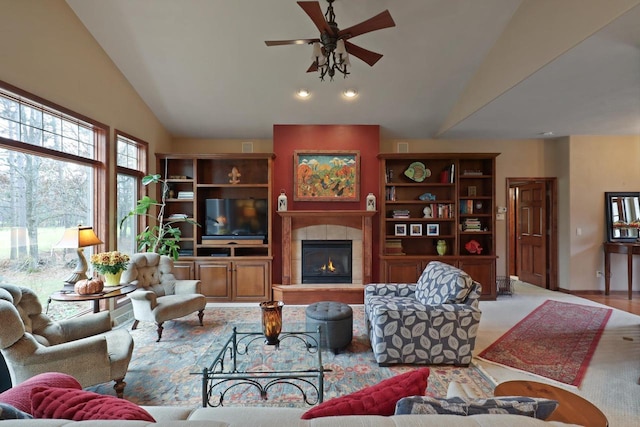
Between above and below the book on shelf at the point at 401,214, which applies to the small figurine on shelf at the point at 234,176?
above

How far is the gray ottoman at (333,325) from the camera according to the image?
9.91 feet

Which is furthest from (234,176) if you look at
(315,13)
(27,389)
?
(27,389)

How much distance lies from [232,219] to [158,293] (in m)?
1.62

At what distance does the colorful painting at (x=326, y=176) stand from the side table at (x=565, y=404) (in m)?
3.75

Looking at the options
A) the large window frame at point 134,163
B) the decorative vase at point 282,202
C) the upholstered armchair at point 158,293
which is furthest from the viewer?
the decorative vase at point 282,202

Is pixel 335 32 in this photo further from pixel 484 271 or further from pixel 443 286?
pixel 484 271

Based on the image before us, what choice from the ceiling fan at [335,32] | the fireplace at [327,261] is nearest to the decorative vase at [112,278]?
the fireplace at [327,261]

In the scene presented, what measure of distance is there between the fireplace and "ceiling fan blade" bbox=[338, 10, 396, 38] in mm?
3263

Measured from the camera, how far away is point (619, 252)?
5062mm

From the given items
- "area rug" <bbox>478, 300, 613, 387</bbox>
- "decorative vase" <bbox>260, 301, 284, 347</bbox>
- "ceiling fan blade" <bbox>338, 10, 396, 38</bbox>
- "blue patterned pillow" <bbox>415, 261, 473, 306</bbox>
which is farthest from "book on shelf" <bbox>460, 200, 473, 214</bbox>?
"decorative vase" <bbox>260, 301, 284, 347</bbox>

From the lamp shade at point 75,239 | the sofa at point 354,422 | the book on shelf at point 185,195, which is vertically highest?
the book on shelf at point 185,195

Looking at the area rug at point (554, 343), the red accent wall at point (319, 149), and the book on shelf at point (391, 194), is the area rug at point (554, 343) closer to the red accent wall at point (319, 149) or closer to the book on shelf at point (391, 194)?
the red accent wall at point (319, 149)

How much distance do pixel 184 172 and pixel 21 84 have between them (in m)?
2.71

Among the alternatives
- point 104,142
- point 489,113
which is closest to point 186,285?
point 104,142
